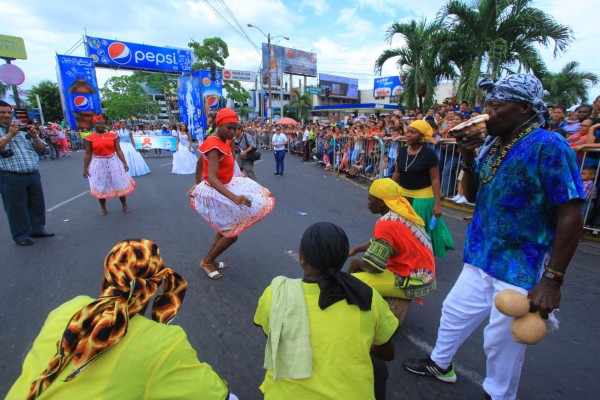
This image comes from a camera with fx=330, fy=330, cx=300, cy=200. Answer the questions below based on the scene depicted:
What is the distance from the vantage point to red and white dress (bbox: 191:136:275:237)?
147 inches

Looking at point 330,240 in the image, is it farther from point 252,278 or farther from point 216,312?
point 252,278

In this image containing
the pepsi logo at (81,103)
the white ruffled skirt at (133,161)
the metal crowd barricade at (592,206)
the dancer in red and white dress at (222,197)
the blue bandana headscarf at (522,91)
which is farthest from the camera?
the pepsi logo at (81,103)

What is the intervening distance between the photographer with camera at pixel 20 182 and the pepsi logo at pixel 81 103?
21.7 m

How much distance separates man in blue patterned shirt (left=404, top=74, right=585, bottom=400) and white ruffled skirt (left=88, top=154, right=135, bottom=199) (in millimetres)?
6435

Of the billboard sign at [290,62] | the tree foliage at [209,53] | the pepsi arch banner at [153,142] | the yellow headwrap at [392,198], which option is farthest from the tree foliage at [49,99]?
the yellow headwrap at [392,198]

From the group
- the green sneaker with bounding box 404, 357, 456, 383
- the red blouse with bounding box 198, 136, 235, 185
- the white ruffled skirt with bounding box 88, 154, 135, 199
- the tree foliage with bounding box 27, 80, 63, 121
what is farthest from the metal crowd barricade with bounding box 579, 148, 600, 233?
the tree foliage with bounding box 27, 80, 63, 121

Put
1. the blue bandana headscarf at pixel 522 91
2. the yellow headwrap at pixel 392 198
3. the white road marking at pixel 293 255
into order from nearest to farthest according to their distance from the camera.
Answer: the blue bandana headscarf at pixel 522 91
the yellow headwrap at pixel 392 198
the white road marking at pixel 293 255

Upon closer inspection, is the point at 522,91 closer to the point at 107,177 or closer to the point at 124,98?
the point at 107,177

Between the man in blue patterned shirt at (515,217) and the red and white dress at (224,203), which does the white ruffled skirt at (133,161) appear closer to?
the red and white dress at (224,203)

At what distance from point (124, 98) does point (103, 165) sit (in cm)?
3983

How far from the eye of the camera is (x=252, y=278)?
12.6ft

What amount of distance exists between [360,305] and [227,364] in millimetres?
1552

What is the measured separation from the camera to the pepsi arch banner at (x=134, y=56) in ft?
72.6

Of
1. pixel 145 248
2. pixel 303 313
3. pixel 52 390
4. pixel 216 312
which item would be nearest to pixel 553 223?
pixel 303 313
